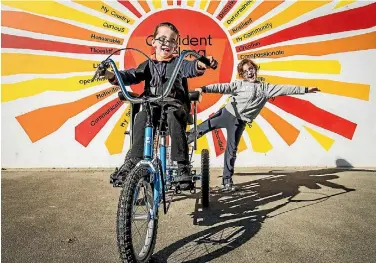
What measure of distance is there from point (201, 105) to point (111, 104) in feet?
4.67

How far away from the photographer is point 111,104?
18.7 feet

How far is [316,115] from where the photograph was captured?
18.7ft

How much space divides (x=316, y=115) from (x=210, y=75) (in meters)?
1.79

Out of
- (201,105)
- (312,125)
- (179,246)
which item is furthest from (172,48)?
(312,125)

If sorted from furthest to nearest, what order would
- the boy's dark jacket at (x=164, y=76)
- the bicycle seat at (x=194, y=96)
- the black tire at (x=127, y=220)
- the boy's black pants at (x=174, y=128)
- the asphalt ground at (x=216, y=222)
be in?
the bicycle seat at (x=194, y=96), the boy's dark jacket at (x=164, y=76), the boy's black pants at (x=174, y=128), the asphalt ground at (x=216, y=222), the black tire at (x=127, y=220)

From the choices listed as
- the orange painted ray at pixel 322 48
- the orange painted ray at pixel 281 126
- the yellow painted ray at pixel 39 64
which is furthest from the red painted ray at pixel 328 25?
the yellow painted ray at pixel 39 64

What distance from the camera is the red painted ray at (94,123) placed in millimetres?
5684

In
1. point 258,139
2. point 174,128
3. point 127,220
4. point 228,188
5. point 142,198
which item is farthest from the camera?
point 258,139

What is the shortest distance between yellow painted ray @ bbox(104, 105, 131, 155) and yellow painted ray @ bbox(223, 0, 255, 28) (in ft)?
6.85

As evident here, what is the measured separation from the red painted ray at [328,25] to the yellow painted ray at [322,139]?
1.48 metres

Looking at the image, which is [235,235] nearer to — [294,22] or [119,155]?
[119,155]

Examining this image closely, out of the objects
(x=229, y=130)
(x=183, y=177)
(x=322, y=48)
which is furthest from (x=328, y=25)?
(x=183, y=177)

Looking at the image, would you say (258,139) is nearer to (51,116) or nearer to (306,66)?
(306,66)

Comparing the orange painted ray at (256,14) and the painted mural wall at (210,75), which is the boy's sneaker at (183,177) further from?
the orange painted ray at (256,14)
